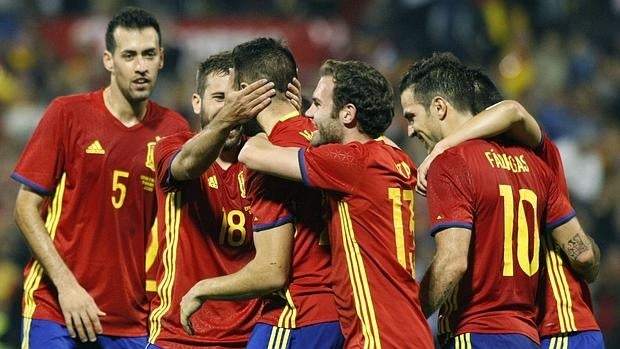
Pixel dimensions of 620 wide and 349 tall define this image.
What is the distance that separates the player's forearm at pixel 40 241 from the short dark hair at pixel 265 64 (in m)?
1.71

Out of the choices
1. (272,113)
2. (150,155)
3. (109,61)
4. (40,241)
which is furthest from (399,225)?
(109,61)

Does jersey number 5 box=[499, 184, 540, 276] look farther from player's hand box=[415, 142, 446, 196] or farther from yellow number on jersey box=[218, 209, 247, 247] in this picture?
yellow number on jersey box=[218, 209, 247, 247]

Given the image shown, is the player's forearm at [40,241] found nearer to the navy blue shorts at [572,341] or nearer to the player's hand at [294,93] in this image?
the player's hand at [294,93]

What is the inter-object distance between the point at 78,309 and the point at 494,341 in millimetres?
2493

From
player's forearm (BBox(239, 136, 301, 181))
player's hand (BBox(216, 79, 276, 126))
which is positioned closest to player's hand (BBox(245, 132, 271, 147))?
player's forearm (BBox(239, 136, 301, 181))

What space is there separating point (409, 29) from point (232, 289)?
36.8 ft

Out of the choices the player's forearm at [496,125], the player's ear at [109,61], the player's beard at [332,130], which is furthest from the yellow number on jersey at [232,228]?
the player's ear at [109,61]

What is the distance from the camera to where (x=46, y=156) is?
7770 mm

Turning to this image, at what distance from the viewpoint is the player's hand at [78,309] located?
300 inches

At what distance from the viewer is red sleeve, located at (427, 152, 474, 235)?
650 centimetres

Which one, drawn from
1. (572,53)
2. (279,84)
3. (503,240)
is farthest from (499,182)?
(572,53)

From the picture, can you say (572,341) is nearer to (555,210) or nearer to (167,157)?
(555,210)

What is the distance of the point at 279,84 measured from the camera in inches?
263

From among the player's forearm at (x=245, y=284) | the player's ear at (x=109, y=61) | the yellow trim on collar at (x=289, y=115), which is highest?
the player's ear at (x=109, y=61)
